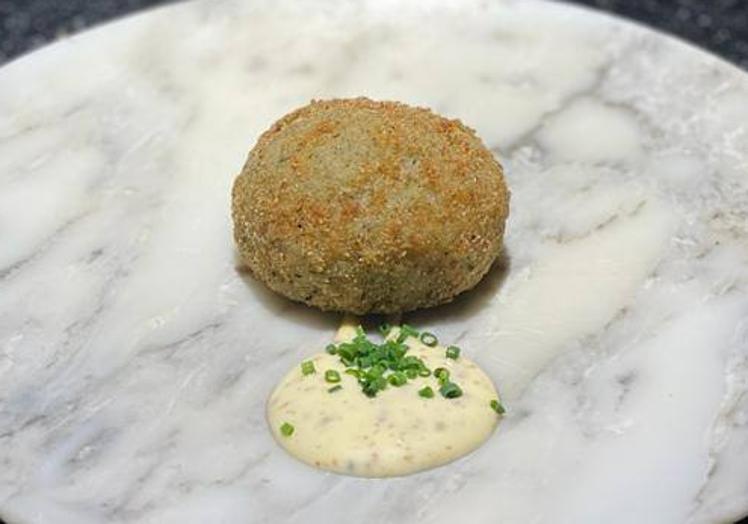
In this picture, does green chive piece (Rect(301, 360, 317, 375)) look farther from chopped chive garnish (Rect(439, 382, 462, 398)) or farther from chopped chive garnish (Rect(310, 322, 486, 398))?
chopped chive garnish (Rect(439, 382, 462, 398))

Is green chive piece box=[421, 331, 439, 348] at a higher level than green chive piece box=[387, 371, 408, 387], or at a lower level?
lower

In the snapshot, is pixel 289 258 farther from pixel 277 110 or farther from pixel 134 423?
pixel 277 110

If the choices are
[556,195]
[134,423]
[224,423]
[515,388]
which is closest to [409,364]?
[515,388]

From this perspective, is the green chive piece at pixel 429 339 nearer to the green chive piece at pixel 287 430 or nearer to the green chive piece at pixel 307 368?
the green chive piece at pixel 307 368

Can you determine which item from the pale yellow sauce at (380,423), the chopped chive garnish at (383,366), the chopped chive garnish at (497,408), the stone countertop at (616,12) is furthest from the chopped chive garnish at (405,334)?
the stone countertop at (616,12)

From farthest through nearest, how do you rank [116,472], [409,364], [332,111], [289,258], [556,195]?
1. [556,195]
2. [332,111]
3. [289,258]
4. [409,364]
5. [116,472]

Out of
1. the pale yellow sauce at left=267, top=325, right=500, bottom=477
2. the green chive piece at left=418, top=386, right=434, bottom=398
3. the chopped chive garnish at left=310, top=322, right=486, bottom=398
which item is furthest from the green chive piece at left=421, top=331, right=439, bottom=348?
the green chive piece at left=418, top=386, right=434, bottom=398

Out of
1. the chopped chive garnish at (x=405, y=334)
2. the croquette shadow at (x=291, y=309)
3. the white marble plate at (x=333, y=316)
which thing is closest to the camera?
the white marble plate at (x=333, y=316)
